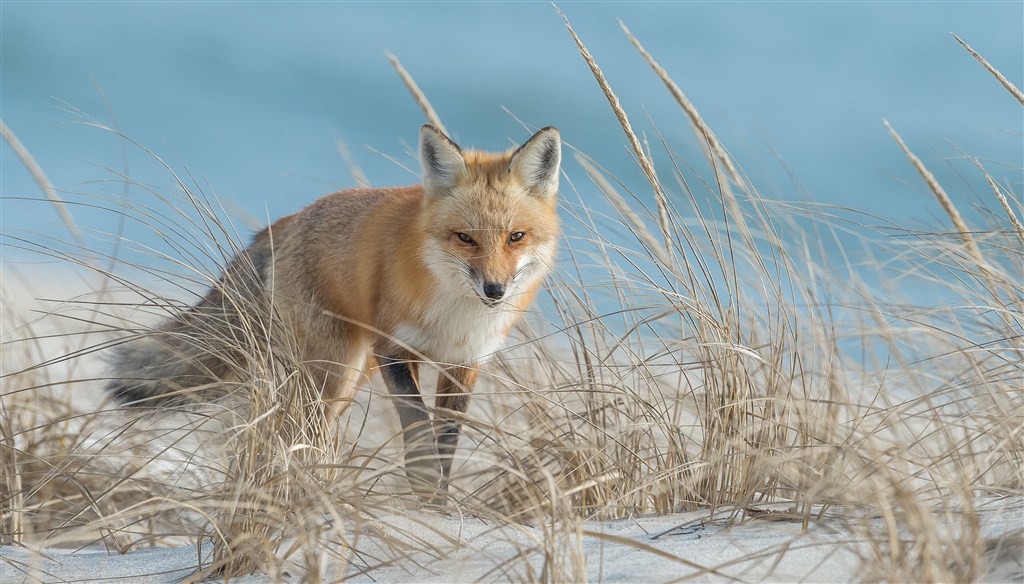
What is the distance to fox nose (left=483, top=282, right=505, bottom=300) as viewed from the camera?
3.40 m

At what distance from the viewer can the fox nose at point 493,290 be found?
3.40 m

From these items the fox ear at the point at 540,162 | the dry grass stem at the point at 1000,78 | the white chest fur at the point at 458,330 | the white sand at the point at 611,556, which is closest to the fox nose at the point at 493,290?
the white chest fur at the point at 458,330

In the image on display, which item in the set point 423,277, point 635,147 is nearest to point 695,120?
point 635,147

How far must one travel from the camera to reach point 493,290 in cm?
340

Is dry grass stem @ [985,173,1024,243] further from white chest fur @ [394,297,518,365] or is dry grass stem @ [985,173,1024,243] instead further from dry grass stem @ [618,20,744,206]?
white chest fur @ [394,297,518,365]

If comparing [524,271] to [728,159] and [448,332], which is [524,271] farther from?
[728,159]

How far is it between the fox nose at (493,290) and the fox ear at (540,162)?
22.8 inches

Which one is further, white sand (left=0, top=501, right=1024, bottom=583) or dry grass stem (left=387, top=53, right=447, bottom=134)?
dry grass stem (left=387, top=53, right=447, bottom=134)

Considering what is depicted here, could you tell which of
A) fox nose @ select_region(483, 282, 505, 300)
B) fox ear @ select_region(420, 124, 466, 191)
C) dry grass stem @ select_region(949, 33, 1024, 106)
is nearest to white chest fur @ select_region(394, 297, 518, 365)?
fox nose @ select_region(483, 282, 505, 300)

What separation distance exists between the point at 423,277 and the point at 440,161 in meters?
0.50

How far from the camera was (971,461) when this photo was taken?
249 centimetres

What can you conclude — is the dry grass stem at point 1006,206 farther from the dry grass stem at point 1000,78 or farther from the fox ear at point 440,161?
the fox ear at point 440,161

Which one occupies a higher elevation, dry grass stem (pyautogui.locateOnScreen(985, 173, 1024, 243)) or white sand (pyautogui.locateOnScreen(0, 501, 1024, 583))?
dry grass stem (pyautogui.locateOnScreen(985, 173, 1024, 243))

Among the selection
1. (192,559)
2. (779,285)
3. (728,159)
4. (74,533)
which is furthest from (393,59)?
(74,533)
